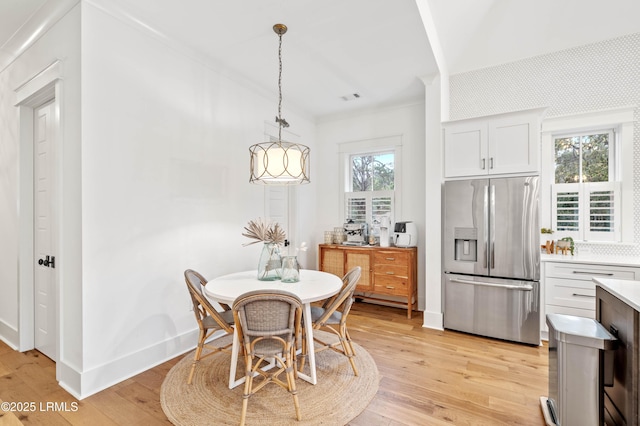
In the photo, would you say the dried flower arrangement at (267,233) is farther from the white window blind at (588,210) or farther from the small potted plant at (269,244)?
the white window blind at (588,210)

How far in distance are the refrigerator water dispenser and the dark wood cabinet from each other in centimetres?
138

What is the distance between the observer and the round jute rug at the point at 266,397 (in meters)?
1.91

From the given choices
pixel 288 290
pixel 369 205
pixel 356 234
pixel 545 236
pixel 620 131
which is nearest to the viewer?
pixel 288 290

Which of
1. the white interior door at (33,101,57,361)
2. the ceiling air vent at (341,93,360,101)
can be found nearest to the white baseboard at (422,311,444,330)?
the ceiling air vent at (341,93,360,101)

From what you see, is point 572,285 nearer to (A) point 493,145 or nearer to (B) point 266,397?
(A) point 493,145

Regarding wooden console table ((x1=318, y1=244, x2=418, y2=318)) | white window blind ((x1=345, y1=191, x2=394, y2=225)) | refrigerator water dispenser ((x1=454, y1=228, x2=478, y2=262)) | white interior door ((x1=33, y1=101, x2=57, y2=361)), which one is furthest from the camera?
white window blind ((x1=345, y1=191, x2=394, y2=225))

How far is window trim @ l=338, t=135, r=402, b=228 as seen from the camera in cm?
444

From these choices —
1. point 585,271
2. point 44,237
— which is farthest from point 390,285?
point 44,237

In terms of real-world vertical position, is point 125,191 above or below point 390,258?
above

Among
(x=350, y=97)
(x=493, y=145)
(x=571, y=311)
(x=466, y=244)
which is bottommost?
(x=571, y=311)

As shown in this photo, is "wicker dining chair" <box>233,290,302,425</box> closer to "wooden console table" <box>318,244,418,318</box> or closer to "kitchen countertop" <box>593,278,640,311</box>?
"kitchen countertop" <box>593,278,640,311</box>

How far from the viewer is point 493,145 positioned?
129 inches

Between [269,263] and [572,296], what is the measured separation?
9.85 ft

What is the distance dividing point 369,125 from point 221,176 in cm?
251
